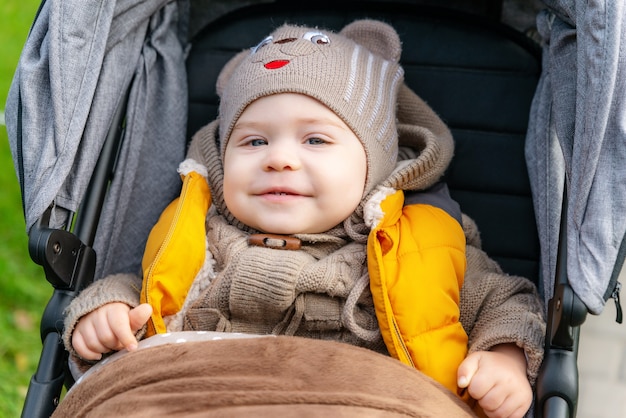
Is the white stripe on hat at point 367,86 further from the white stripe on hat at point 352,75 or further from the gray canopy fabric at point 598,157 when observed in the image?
the gray canopy fabric at point 598,157

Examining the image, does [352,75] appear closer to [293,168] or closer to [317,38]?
[317,38]

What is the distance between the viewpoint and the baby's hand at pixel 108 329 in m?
1.39

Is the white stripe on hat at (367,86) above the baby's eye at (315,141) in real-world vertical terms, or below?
above

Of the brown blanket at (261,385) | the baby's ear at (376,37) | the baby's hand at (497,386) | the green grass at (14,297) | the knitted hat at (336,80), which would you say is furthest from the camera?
the green grass at (14,297)

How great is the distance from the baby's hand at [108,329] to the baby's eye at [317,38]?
2.23ft

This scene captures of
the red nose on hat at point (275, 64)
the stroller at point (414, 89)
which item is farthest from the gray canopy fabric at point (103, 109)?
the red nose on hat at point (275, 64)

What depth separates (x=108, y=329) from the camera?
1.41 m

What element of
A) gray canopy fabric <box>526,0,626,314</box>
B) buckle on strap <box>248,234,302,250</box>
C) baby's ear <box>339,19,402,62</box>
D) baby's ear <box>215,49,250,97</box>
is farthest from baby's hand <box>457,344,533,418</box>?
baby's ear <box>215,49,250,97</box>

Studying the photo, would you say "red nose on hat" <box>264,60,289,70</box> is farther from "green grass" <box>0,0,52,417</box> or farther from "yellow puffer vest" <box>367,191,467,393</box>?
"green grass" <box>0,0,52,417</box>

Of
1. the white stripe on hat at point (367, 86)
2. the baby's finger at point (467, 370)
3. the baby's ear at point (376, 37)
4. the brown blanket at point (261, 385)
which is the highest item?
the baby's ear at point (376, 37)

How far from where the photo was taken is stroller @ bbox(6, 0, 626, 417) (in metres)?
1.22

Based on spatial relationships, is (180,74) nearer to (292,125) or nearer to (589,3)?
(292,125)

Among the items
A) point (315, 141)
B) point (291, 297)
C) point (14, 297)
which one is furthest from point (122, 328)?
point (14, 297)

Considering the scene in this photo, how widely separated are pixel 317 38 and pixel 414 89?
317 mm
